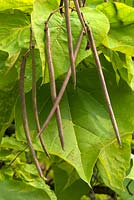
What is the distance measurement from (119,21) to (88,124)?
0.18 meters

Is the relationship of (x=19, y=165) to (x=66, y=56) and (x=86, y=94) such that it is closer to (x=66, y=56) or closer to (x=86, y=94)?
(x=86, y=94)

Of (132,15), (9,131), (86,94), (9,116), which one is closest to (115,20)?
(132,15)

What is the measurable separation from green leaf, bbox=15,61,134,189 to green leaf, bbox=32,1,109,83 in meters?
0.16

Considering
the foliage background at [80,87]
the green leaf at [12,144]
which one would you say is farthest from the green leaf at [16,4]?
the green leaf at [12,144]

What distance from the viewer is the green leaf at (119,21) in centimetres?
99

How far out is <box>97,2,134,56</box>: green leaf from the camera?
0.99 metres

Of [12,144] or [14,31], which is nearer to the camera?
[14,31]

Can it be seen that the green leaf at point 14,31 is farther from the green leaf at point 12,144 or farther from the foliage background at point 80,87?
the green leaf at point 12,144

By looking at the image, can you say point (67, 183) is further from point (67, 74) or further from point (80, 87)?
point (67, 74)

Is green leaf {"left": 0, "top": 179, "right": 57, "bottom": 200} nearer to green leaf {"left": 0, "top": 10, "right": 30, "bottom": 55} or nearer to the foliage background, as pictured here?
the foliage background

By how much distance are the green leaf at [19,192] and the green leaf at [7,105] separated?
0.35ft

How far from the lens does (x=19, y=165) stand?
142 centimetres

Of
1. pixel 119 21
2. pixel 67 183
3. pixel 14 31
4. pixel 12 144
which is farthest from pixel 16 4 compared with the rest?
pixel 67 183

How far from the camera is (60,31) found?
90 centimetres
